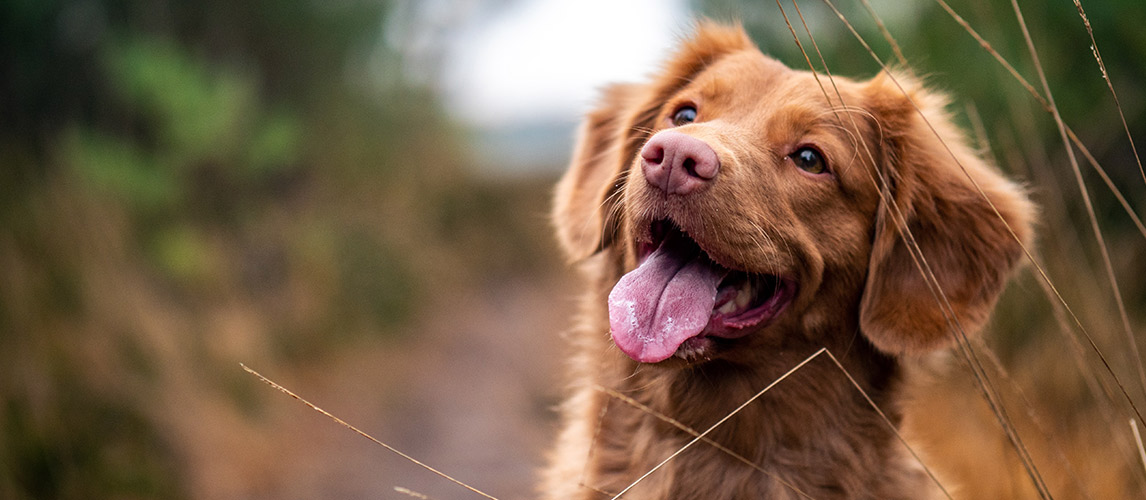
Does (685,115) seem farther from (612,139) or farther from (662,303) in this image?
(662,303)

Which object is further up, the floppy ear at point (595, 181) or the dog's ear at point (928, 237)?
the floppy ear at point (595, 181)

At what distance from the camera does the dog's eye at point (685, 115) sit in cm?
242

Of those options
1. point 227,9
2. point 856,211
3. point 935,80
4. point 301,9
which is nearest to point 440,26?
point 301,9

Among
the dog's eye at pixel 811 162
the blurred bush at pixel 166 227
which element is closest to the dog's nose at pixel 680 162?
the dog's eye at pixel 811 162

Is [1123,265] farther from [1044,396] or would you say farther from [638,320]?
[638,320]

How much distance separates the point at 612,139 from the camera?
291 centimetres

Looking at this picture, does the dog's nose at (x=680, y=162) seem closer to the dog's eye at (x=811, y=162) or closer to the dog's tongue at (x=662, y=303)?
the dog's tongue at (x=662, y=303)

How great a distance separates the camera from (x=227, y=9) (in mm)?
4715

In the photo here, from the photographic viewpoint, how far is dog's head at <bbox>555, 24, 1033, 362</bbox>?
1.93 metres

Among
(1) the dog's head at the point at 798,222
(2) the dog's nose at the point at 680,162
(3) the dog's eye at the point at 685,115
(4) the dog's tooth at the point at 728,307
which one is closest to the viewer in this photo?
(2) the dog's nose at the point at 680,162

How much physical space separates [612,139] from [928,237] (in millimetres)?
1208

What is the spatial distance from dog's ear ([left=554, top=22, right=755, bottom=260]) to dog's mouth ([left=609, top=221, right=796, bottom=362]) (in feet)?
1.13

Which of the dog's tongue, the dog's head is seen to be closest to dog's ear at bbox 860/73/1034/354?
the dog's head

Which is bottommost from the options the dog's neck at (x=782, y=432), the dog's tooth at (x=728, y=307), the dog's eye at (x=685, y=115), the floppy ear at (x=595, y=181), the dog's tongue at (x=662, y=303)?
the dog's neck at (x=782, y=432)
